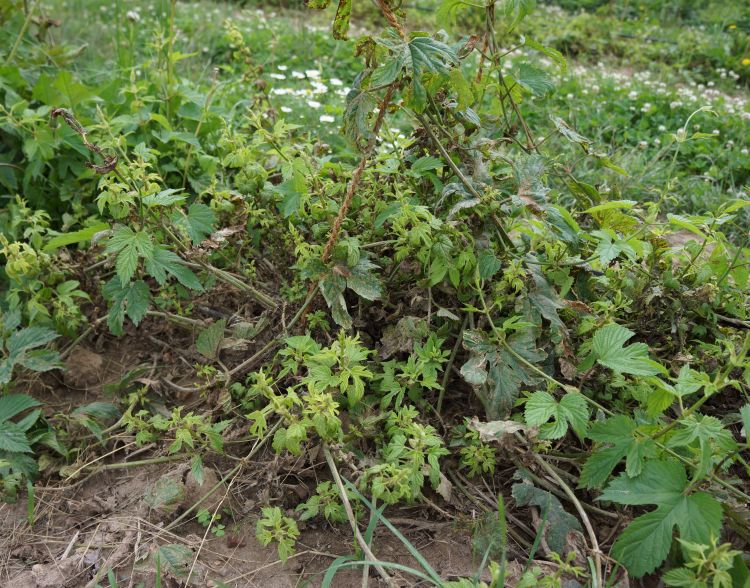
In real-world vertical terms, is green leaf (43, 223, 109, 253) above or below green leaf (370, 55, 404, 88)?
below

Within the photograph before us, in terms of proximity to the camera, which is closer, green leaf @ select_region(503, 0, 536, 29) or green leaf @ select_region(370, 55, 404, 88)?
green leaf @ select_region(370, 55, 404, 88)

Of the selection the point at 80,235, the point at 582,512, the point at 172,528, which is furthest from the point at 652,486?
the point at 80,235

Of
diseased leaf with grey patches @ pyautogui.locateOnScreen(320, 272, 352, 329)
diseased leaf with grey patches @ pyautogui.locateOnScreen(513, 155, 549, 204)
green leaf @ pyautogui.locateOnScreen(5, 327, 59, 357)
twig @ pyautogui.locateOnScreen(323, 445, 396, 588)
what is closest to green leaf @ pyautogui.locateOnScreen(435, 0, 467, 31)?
diseased leaf with grey patches @ pyautogui.locateOnScreen(513, 155, 549, 204)

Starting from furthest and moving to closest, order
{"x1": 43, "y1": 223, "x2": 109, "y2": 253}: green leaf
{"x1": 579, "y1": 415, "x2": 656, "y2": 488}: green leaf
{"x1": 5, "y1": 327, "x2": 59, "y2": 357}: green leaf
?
{"x1": 5, "y1": 327, "x2": 59, "y2": 357}: green leaf < {"x1": 43, "y1": 223, "x2": 109, "y2": 253}: green leaf < {"x1": 579, "y1": 415, "x2": 656, "y2": 488}: green leaf

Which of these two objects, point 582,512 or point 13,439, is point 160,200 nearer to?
point 13,439

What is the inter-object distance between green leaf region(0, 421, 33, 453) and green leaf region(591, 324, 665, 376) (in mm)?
1691

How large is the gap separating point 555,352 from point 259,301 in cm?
97

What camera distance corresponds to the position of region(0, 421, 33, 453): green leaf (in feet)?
6.74

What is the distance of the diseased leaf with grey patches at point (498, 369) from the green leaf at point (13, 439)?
136cm

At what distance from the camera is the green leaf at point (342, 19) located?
5.90 ft

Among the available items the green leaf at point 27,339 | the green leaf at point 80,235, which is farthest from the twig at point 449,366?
the green leaf at point 27,339

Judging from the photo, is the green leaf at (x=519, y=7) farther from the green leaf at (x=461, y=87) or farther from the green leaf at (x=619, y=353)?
the green leaf at (x=619, y=353)

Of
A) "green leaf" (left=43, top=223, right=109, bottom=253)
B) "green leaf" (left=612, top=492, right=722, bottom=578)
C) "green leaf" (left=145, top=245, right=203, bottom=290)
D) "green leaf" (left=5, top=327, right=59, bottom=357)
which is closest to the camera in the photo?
"green leaf" (left=612, top=492, right=722, bottom=578)

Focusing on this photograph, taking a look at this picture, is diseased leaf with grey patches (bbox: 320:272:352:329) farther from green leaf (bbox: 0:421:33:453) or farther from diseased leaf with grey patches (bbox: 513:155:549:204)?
green leaf (bbox: 0:421:33:453)
